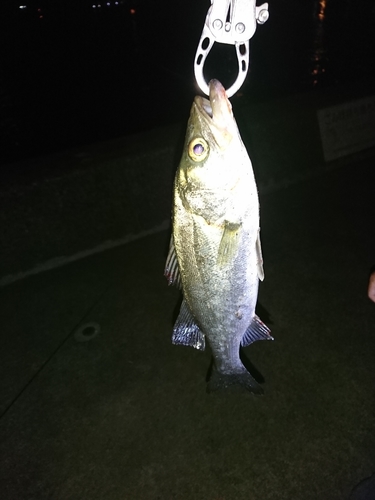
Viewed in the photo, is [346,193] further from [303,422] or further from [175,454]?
[175,454]

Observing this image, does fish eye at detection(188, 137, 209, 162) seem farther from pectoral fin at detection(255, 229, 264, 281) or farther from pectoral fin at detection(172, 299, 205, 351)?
pectoral fin at detection(172, 299, 205, 351)

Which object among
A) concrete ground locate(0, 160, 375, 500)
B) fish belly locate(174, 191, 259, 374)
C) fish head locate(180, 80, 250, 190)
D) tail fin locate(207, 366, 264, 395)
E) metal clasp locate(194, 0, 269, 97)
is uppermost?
metal clasp locate(194, 0, 269, 97)

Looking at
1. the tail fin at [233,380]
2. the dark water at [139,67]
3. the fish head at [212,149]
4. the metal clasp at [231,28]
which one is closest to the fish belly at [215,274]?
the fish head at [212,149]

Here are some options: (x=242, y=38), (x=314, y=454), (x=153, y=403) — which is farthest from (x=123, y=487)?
(x=242, y=38)

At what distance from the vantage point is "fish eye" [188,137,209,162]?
1.40 metres

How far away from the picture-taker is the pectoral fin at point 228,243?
5.02 ft

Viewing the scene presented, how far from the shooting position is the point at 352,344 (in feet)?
9.89

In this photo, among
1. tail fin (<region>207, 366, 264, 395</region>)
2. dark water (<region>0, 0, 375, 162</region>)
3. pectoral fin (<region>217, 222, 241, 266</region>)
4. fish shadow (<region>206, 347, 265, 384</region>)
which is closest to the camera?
pectoral fin (<region>217, 222, 241, 266</region>)

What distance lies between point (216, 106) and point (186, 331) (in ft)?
3.76

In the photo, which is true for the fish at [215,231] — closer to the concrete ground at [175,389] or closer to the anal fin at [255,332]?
the anal fin at [255,332]

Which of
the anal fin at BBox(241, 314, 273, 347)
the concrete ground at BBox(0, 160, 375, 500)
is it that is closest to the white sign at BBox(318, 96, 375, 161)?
the concrete ground at BBox(0, 160, 375, 500)

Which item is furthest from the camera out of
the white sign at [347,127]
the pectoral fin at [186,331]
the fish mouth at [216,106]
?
the white sign at [347,127]

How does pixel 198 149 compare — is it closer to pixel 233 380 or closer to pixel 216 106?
pixel 216 106

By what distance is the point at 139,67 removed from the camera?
1519cm
